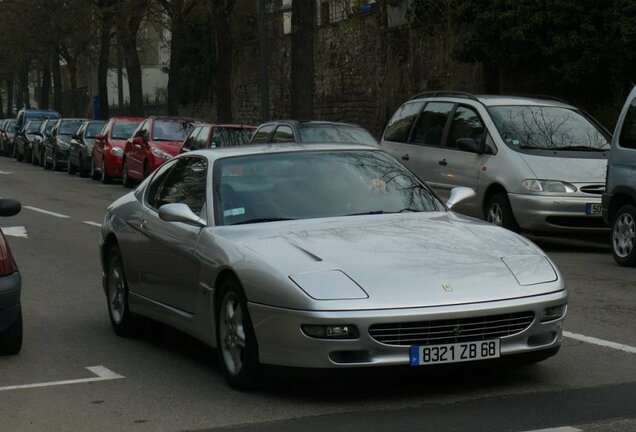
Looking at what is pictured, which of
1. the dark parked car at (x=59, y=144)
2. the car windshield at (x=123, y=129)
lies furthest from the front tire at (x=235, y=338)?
the dark parked car at (x=59, y=144)

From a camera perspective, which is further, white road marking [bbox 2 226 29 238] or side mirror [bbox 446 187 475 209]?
white road marking [bbox 2 226 29 238]

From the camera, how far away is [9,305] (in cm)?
880

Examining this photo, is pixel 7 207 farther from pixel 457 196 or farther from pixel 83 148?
pixel 83 148

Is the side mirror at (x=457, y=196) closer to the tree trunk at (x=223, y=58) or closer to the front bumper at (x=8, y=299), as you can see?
the front bumper at (x=8, y=299)

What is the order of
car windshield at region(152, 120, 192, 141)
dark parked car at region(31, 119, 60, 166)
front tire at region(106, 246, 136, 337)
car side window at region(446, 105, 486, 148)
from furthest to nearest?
dark parked car at region(31, 119, 60, 166)
car windshield at region(152, 120, 192, 141)
car side window at region(446, 105, 486, 148)
front tire at region(106, 246, 136, 337)

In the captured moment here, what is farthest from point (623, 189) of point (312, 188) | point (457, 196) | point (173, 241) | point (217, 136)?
point (217, 136)

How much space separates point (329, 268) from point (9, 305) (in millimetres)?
2559

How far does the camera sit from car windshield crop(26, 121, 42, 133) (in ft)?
168

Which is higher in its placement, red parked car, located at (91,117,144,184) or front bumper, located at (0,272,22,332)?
front bumper, located at (0,272,22,332)

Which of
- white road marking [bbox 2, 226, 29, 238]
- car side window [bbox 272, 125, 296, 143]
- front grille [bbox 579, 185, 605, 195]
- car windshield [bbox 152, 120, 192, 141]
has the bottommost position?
white road marking [bbox 2, 226, 29, 238]

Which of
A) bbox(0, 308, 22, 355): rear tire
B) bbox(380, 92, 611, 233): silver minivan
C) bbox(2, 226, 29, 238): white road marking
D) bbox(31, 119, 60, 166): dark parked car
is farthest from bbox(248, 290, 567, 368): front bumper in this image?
bbox(31, 119, 60, 166): dark parked car

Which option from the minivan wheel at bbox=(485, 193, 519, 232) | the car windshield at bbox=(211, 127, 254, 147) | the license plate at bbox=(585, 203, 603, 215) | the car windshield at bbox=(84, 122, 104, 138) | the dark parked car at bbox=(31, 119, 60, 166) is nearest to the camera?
the license plate at bbox=(585, 203, 603, 215)

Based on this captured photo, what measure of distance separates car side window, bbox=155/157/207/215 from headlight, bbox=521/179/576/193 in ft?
23.3

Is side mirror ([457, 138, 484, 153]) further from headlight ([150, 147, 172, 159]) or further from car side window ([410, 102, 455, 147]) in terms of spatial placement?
headlight ([150, 147, 172, 159])
